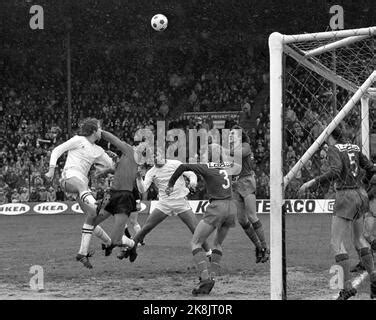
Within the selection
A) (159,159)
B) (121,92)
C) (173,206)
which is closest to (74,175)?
(173,206)

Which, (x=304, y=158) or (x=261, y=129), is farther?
(x=261, y=129)

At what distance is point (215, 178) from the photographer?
10945 millimetres

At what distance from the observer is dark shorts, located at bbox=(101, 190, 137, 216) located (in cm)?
1208

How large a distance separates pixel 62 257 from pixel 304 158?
21.1 ft

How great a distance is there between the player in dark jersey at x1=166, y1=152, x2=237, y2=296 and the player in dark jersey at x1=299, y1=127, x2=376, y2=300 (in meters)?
1.50

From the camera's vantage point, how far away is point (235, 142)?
1188 cm

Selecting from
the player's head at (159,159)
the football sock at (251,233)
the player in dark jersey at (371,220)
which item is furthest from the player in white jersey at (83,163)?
the player in dark jersey at (371,220)

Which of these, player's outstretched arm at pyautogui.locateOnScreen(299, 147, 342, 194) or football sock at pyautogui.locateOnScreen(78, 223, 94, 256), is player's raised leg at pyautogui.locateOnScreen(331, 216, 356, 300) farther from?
football sock at pyautogui.locateOnScreen(78, 223, 94, 256)

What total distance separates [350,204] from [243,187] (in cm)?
411

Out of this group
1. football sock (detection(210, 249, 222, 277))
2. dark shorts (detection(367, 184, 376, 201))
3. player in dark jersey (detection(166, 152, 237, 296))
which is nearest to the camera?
player in dark jersey (detection(166, 152, 237, 296))

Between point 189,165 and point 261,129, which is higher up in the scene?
point 261,129

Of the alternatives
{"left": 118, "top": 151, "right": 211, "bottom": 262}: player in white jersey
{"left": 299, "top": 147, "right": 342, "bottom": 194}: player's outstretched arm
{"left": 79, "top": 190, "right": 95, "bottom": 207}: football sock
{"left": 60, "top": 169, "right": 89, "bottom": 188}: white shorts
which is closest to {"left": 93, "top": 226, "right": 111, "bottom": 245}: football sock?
{"left": 118, "top": 151, "right": 211, "bottom": 262}: player in white jersey
